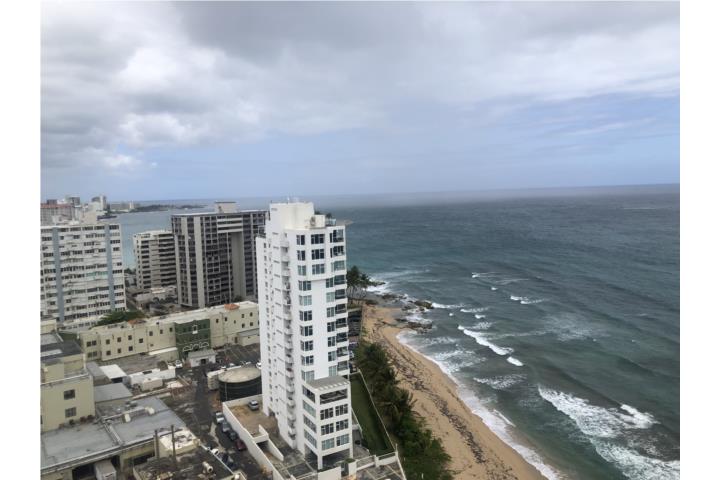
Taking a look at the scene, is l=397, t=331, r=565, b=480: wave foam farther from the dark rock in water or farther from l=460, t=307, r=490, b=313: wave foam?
the dark rock in water

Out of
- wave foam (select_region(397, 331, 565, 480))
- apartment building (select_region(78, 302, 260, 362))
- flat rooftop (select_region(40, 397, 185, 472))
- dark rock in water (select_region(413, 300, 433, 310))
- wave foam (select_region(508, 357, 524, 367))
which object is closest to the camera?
flat rooftop (select_region(40, 397, 185, 472))

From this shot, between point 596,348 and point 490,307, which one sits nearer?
point 596,348

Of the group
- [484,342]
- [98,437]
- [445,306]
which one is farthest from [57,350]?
[445,306]

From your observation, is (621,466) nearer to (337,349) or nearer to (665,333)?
(337,349)

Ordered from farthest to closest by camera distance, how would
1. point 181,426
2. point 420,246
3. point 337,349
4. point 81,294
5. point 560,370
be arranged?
point 420,246
point 81,294
point 560,370
point 181,426
point 337,349

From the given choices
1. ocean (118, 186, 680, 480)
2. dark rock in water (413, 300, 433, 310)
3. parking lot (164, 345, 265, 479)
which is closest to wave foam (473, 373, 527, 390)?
ocean (118, 186, 680, 480)

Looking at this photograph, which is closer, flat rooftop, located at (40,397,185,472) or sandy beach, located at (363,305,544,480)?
flat rooftop, located at (40,397,185,472)

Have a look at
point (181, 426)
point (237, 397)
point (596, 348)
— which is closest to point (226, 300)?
point (237, 397)

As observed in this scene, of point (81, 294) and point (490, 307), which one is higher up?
point (81, 294)
